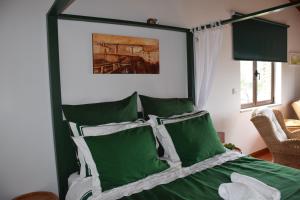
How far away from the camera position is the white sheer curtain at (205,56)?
8.38 feet

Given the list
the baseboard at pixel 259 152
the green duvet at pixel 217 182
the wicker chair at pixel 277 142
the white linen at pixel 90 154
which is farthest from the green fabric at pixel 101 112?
the baseboard at pixel 259 152

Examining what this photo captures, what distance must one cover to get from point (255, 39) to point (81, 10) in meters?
2.77

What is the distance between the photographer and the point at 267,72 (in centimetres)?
435

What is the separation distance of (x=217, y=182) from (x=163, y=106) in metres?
0.96

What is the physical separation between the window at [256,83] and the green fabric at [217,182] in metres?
2.14

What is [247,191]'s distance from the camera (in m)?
1.31

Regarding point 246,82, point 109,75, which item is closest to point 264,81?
point 246,82

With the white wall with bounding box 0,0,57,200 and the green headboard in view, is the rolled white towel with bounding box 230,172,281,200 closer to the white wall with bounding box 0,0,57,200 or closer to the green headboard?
the green headboard

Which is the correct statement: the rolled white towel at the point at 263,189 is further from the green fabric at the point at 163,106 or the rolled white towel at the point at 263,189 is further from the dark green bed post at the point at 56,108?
the dark green bed post at the point at 56,108

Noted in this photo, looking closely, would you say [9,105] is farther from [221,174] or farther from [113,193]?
[221,174]

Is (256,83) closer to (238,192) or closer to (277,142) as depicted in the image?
(277,142)

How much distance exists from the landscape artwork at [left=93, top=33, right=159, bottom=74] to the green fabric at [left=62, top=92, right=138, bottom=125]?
1.18 ft

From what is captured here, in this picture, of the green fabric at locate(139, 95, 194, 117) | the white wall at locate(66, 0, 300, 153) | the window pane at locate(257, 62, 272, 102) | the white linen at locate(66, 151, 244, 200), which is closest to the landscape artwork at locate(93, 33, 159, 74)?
the white wall at locate(66, 0, 300, 153)

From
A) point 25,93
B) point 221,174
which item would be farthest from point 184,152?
point 25,93
